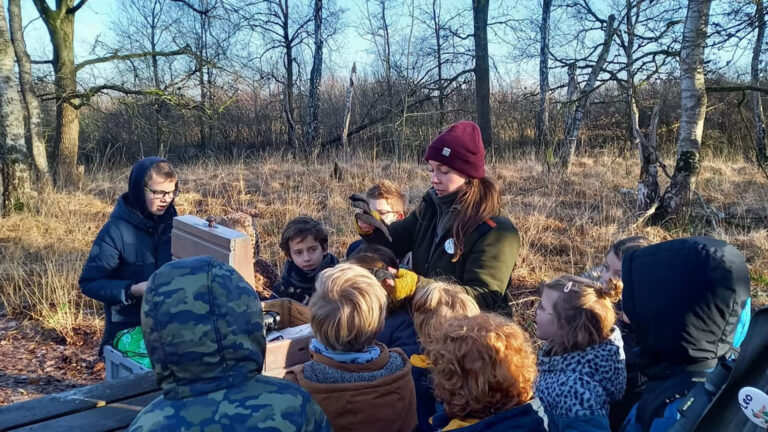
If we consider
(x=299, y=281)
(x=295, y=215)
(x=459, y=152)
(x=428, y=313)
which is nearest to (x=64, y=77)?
(x=295, y=215)

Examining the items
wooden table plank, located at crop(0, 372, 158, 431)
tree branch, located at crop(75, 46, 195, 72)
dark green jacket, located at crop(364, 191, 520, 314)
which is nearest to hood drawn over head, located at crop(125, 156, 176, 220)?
wooden table plank, located at crop(0, 372, 158, 431)

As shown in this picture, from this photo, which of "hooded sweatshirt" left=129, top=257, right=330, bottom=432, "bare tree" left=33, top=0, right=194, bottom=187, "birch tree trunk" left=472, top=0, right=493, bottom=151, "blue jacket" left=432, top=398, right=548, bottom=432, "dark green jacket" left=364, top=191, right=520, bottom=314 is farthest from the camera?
"birch tree trunk" left=472, top=0, right=493, bottom=151

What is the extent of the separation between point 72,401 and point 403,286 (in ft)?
4.34

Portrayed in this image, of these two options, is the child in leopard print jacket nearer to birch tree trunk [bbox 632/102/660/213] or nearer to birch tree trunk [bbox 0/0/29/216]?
birch tree trunk [bbox 632/102/660/213]

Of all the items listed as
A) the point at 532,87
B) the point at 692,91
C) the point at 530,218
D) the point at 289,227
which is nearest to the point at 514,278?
the point at 530,218

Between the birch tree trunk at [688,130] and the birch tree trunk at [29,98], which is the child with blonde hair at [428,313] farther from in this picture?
the birch tree trunk at [29,98]

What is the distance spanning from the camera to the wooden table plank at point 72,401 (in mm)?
1996

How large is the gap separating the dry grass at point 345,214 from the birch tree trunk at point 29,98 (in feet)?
1.85

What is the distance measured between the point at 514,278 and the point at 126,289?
11.9 ft

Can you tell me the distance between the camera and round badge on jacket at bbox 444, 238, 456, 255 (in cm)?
283

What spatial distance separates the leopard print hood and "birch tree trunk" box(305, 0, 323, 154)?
13.9 m

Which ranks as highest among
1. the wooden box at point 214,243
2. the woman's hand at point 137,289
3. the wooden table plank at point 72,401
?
the wooden box at point 214,243

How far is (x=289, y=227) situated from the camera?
3.67 metres

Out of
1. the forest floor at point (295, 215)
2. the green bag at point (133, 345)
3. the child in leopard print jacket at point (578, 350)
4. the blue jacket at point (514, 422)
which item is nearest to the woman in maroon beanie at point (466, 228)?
the child in leopard print jacket at point (578, 350)
